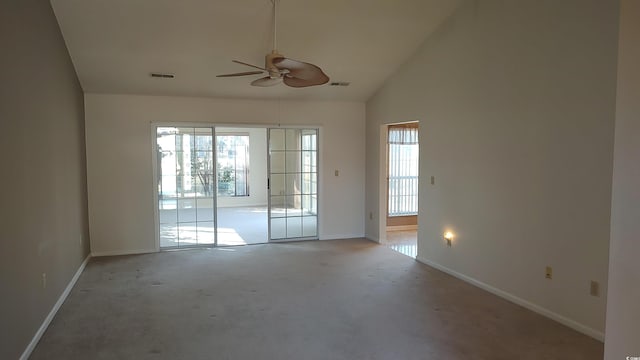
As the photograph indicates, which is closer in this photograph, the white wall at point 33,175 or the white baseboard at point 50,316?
the white wall at point 33,175

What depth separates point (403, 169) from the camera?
28.5ft

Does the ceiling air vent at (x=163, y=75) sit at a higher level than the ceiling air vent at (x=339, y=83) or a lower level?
lower

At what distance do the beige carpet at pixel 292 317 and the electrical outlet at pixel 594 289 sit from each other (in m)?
0.38

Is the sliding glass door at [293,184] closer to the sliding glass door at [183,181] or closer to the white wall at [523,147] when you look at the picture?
the sliding glass door at [183,181]

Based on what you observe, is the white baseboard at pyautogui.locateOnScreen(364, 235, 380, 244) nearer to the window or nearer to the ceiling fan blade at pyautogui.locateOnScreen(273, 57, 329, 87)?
the ceiling fan blade at pyautogui.locateOnScreen(273, 57, 329, 87)

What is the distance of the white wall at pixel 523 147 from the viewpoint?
11.5ft

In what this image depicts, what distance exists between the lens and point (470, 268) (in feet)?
16.3

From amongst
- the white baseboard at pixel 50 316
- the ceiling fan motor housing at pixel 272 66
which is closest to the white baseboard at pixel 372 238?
the ceiling fan motor housing at pixel 272 66

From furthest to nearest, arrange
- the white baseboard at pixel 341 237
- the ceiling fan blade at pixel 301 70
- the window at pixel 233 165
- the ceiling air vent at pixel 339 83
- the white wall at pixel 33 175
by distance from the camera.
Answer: the window at pixel 233 165 → the white baseboard at pixel 341 237 → the ceiling air vent at pixel 339 83 → the ceiling fan blade at pixel 301 70 → the white wall at pixel 33 175

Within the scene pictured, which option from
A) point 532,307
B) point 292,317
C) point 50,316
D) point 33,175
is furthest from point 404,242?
point 33,175

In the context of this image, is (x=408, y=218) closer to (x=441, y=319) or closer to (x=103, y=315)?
(x=441, y=319)

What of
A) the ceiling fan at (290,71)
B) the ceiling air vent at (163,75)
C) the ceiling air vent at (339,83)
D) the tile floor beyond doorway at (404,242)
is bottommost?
the tile floor beyond doorway at (404,242)

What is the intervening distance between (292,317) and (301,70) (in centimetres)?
226

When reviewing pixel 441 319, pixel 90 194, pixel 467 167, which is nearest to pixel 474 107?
pixel 467 167
